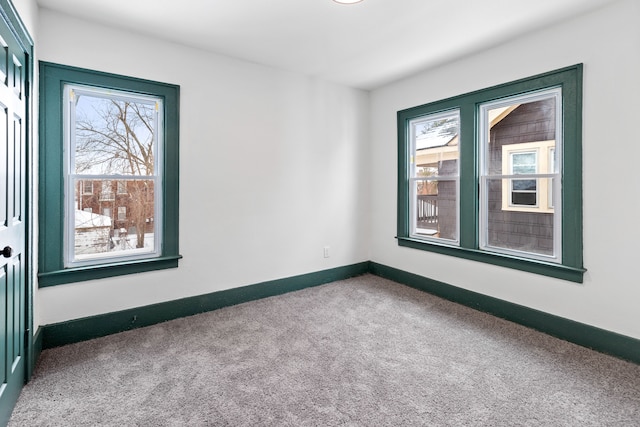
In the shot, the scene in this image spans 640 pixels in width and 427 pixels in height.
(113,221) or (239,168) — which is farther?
(239,168)

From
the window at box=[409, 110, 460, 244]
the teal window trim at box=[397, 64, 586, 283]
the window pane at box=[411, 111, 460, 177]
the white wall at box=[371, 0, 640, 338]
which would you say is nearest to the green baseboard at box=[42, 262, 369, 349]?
the window at box=[409, 110, 460, 244]

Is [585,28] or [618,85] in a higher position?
[585,28]

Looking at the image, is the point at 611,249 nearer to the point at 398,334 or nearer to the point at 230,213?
the point at 398,334

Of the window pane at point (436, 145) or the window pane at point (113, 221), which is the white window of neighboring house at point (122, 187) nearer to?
the window pane at point (113, 221)

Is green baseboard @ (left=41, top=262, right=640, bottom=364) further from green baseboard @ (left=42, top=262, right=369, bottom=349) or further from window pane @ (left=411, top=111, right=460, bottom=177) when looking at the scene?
window pane @ (left=411, top=111, right=460, bottom=177)

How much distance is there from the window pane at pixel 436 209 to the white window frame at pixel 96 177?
2867 millimetres

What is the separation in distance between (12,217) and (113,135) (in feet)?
4.01

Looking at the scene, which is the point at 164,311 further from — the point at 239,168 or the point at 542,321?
the point at 542,321

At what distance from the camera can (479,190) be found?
3.35 metres

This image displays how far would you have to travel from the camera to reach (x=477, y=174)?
3.34 metres

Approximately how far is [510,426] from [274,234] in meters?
2.62

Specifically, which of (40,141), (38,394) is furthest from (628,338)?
(40,141)

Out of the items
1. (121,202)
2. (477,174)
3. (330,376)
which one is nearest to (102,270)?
(121,202)

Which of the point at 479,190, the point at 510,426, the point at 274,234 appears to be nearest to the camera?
the point at 510,426
